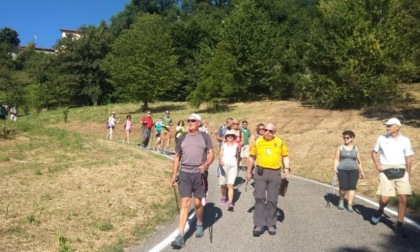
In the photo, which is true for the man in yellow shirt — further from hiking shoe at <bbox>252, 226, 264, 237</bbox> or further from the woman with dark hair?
the woman with dark hair

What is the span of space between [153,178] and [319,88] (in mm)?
25580

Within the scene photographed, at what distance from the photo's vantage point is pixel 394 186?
312 inches

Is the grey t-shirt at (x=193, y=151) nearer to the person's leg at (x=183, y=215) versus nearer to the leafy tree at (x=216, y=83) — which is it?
the person's leg at (x=183, y=215)

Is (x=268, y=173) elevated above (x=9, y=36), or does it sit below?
below

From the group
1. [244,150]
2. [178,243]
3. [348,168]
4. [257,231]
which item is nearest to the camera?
[178,243]

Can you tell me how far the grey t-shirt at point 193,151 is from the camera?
23.0 feet

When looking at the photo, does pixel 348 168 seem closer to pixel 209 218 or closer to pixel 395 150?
pixel 395 150

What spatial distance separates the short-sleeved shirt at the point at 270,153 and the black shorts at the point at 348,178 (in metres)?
2.50

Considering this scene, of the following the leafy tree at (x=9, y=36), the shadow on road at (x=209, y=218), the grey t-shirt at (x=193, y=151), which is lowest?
the shadow on road at (x=209, y=218)

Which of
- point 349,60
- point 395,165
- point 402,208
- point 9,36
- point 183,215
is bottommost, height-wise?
point 183,215

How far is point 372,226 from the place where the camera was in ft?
26.0

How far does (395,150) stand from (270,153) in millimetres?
2330

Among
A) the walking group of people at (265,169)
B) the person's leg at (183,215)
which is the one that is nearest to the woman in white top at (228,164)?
the walking group of people at (265,169)

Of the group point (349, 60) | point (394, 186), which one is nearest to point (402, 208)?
point (394, 186)
